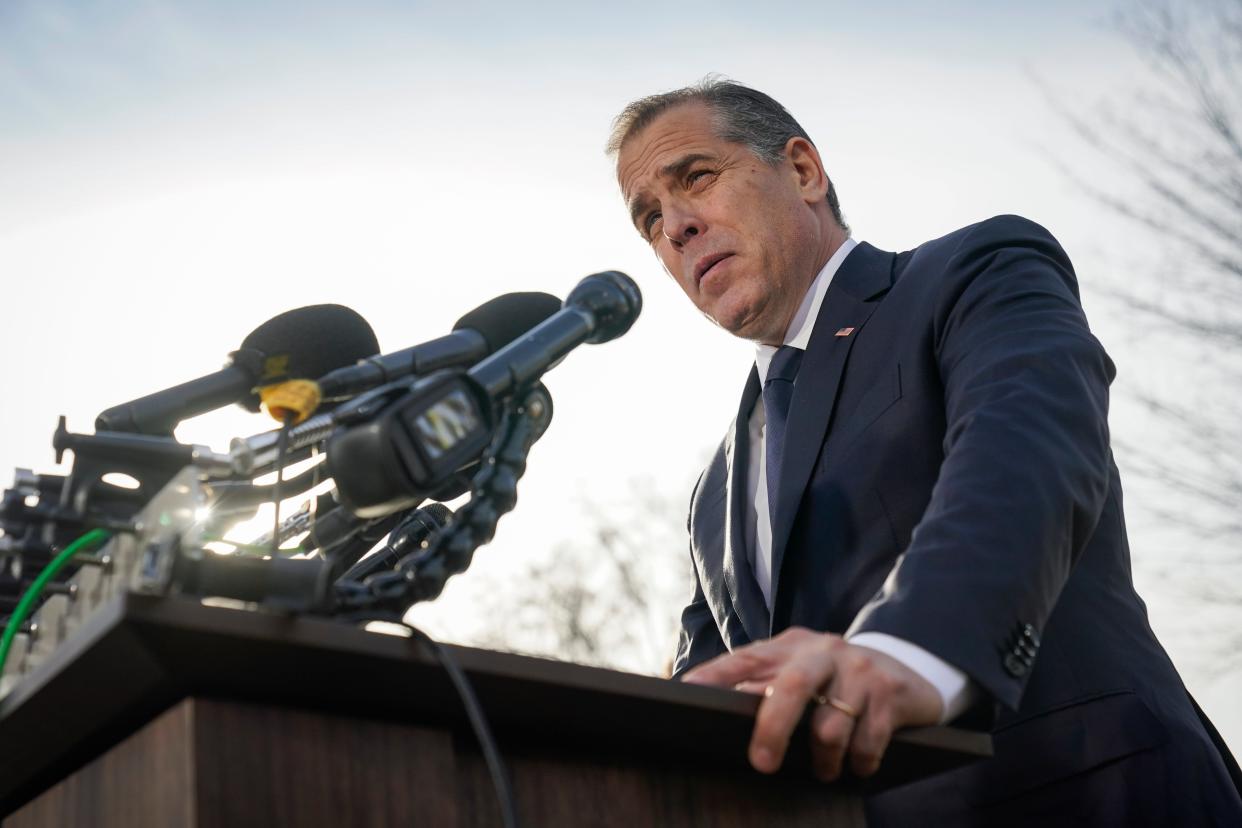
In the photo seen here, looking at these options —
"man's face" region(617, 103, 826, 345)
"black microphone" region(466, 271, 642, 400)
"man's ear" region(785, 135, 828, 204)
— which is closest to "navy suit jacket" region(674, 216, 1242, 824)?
"man's face" region(617, 103, 826, 345)

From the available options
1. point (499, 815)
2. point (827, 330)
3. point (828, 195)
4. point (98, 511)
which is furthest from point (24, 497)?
point (828, 195)

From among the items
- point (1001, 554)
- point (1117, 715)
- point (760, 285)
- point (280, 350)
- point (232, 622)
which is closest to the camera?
point (232, 622)

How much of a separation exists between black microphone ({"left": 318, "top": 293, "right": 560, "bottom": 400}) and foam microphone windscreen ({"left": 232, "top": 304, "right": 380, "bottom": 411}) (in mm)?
97

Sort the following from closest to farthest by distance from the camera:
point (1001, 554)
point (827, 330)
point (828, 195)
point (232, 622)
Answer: point (232, 622) → point (1001, 554) → point (827, 330) → point (828, 195)

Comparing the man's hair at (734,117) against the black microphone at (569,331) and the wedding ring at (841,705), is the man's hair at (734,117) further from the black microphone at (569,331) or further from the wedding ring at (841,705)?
the wedding ring at (841,705)

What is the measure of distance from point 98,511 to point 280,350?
1.57 ft

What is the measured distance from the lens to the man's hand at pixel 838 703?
1.24 m

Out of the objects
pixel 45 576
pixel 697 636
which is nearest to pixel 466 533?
pixel 45 576

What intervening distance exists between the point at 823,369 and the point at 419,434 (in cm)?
112

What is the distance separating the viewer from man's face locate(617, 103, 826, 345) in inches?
111

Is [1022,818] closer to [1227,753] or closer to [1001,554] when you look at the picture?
[1227,753]

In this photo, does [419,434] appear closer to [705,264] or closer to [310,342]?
[310,342]

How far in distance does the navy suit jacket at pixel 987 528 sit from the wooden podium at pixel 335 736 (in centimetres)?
21

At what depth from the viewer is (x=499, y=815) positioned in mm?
1216
